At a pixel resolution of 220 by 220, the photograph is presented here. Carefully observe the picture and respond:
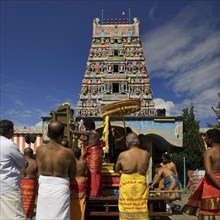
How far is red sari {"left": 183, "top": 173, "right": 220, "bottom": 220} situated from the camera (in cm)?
380

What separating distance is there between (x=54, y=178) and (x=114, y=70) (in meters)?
25.0

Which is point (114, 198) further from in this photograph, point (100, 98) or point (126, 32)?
point (126, 32)

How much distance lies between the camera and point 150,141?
19.0m

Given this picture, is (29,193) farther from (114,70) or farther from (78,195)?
(114,70)

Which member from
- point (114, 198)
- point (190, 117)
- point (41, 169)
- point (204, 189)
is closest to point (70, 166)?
point (41, 169)

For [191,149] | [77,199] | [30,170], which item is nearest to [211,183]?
[77,199]

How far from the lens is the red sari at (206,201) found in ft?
12.5

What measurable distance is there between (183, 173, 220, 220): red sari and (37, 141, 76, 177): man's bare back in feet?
5.33

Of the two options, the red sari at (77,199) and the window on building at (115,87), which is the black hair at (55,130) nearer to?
the red sari at (77,199)

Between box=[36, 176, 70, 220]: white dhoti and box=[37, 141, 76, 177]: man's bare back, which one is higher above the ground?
box=[37, 141, 76, 177]: man's bare back

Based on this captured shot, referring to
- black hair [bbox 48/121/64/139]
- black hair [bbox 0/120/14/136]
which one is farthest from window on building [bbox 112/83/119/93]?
black hair [bbox 48/121/64/139]

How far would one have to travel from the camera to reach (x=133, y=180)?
15.5 ft

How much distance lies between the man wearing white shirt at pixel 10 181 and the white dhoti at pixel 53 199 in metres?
0.24

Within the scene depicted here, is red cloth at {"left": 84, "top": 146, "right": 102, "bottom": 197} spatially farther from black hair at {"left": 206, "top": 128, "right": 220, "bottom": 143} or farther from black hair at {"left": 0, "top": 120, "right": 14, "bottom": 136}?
black hair at {"left": 206, "top": 128, "right": 220, "bottom": 143}
